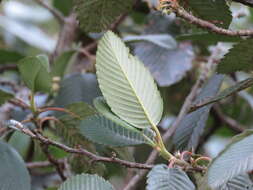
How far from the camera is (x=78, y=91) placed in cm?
114

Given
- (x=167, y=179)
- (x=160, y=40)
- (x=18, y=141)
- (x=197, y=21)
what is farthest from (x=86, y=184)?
(x=160, y=40)

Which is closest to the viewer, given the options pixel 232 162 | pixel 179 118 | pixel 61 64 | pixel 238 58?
pixel 232 162

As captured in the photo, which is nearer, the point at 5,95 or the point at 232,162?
the point at 232,162

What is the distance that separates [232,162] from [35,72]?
1.39 ft

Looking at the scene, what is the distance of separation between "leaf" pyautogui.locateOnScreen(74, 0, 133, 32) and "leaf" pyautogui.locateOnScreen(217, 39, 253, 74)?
0.18 meters

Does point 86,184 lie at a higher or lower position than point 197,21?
lower

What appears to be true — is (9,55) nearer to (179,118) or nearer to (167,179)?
(179,118)

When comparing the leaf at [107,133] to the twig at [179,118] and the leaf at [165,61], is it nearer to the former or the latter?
the twig at [179,118]

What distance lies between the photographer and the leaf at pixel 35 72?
83cm

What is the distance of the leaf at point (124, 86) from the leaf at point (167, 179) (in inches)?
2.8

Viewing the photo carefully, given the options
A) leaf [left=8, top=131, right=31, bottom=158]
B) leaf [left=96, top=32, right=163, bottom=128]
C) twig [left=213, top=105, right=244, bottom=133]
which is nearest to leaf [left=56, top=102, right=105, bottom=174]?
leaf [left=8, top=131, right=31, bottom=158]

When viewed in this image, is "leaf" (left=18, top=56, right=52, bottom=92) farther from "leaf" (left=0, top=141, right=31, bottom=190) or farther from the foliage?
"leaf" (left=0, top=141, right=31, bottom=190)

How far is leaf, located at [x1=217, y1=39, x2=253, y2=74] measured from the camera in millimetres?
753

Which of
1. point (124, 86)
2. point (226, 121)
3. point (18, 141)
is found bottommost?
point (226, 121)
